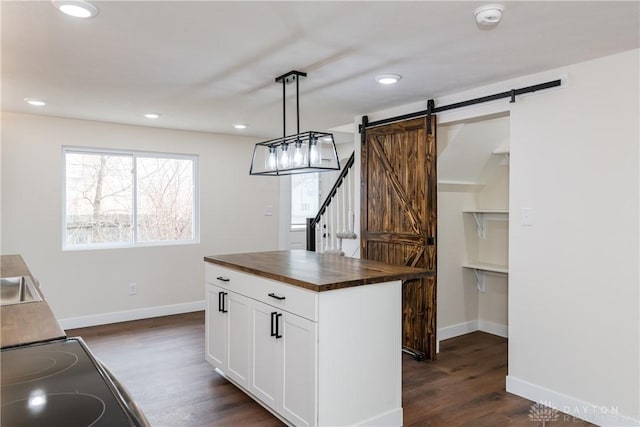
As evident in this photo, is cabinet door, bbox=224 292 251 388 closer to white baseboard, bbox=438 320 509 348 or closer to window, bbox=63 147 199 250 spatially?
white baseboard, bbox=438 320 509 348

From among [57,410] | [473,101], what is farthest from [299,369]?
[473,101]

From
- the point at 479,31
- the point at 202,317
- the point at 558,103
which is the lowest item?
the point at 202,317

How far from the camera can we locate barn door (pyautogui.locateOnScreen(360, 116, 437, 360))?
3688mm

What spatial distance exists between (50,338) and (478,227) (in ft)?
13.2

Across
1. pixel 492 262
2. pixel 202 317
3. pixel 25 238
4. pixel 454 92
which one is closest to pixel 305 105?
pixel 454 92

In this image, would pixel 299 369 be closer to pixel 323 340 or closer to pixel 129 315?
pixel 323 340

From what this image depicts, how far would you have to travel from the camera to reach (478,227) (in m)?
4.51

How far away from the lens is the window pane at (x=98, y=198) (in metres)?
4.71

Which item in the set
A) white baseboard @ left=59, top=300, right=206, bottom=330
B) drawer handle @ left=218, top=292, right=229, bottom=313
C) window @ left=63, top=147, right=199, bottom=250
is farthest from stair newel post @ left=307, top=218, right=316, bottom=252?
drawer handle @ left=218, top=292, right=229, bottom=313

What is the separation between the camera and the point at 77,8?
6.39ft

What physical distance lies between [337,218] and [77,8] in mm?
3377

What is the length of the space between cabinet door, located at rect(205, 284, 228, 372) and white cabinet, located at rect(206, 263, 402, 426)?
365 millimetres

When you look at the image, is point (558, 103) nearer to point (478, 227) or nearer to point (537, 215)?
point (537, 215)

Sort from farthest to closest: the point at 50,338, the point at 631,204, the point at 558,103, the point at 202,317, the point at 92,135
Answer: the point at 202,317, the point at 92,135, the point at 558,103, the point at 631,204, the point at 50,338
